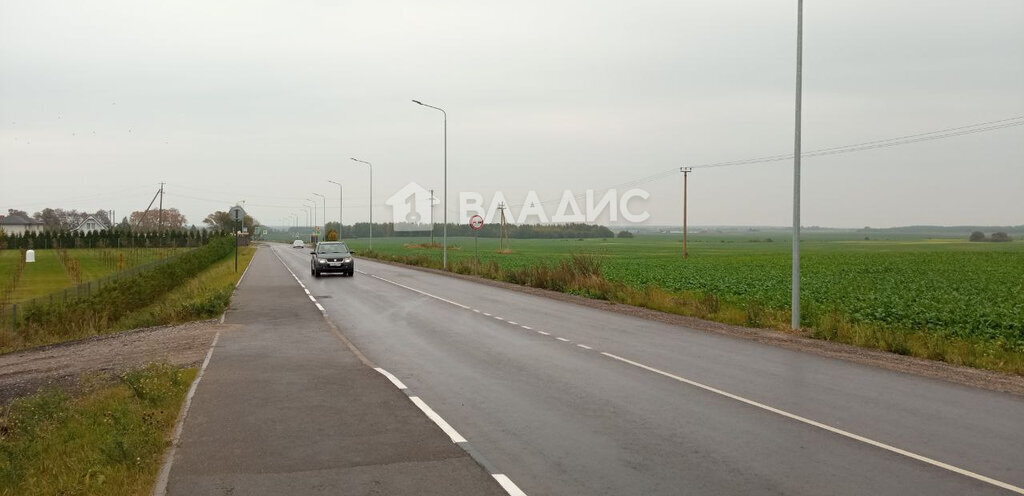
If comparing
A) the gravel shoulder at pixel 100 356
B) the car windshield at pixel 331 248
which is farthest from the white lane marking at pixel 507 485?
the car windshield at pixel 331 248

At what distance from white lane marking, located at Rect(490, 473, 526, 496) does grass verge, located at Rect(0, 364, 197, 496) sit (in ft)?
8.67

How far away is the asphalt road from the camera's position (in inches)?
237

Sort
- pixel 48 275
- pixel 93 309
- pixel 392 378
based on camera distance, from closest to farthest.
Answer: pixel 392 378 < pixel 93 309 < pixel 48 275

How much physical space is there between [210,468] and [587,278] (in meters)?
22.1

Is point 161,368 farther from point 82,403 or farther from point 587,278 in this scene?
point 587,278

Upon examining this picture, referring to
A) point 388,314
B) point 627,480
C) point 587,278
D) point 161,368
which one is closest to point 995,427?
point 627,480

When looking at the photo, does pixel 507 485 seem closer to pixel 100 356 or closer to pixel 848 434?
pixel 848 434

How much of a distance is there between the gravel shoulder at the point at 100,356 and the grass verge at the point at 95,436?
1441 mm

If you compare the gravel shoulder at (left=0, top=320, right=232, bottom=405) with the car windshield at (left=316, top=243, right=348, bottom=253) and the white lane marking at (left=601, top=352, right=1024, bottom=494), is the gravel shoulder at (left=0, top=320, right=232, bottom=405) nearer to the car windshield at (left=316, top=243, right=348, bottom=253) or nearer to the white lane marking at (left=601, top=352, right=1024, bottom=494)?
the white lane marking at (left=601, top=352, right=1024, bottom=494)

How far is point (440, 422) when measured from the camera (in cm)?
779

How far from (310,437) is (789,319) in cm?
1300

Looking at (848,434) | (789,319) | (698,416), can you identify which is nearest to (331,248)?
(789,319)

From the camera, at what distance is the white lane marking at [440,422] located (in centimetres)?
714

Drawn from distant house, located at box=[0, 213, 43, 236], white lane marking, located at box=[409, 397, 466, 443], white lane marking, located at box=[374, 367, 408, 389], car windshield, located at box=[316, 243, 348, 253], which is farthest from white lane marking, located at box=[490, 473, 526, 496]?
distant house, located at box=[0, 213, 43, 236]
